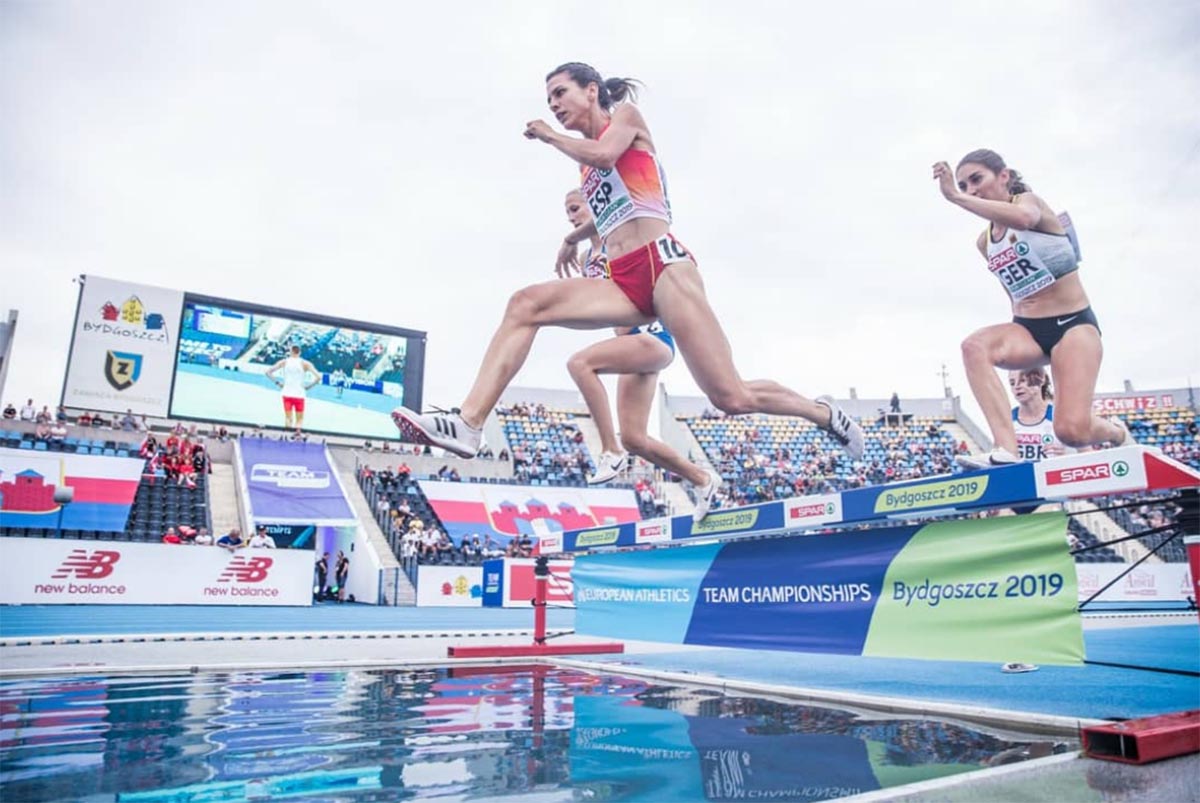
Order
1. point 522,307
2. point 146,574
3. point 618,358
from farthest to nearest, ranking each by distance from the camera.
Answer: point 146,574, point 618,358, point 522,307

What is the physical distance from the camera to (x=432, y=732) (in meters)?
3.43

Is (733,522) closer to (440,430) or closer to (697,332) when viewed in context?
(697,332)

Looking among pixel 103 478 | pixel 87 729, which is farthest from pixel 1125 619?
pixel 103 478

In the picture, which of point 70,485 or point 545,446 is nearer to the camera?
point 70,485

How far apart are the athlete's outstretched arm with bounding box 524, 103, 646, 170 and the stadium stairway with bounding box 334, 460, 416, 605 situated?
16551 millimetres

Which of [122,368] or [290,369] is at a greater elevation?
[290,369]

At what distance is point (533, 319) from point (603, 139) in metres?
0.94

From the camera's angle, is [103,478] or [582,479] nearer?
[103,478]

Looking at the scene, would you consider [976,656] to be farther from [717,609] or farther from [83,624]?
[83,624]

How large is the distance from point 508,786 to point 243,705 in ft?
7.63

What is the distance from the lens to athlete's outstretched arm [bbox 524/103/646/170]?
348 centimetres

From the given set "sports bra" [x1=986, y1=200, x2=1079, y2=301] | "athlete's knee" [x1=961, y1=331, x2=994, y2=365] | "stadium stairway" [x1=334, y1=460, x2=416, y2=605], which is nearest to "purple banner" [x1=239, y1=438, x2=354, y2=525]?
"stadium stairway" [x1=334, y1=460, x2=416, y2=605]

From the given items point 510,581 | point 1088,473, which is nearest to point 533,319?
point 1088,473

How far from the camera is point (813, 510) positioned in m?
4.80
